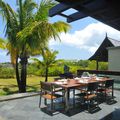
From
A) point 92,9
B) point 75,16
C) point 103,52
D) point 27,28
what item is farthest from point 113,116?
point 103,52

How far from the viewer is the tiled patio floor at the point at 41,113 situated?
20.2 ft

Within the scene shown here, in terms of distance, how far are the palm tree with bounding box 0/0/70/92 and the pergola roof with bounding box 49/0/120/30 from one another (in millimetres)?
5873

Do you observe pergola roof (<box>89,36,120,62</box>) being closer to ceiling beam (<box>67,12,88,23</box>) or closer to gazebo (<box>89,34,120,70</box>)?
gazebo (<box>89,34,120,70</box>)

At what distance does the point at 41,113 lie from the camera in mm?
6547

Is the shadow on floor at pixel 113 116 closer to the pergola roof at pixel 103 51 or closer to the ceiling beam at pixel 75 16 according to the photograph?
the ceiling beam at pixel 75 16

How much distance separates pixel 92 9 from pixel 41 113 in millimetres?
3947

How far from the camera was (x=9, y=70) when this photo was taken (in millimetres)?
21703

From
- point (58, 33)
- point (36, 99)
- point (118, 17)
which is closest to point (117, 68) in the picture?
point (58, 33)

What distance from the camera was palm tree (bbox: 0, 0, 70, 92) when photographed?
10.4 metres

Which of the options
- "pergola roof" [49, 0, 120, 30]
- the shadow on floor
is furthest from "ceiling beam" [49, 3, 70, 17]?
the shadow on floor

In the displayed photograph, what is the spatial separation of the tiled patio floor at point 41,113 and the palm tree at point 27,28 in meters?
3.93

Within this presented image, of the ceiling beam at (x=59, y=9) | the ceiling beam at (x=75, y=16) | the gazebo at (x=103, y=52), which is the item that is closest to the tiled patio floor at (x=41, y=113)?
the ceiling beam at (x=75, y=16)

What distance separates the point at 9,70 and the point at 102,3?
1902 centimetres

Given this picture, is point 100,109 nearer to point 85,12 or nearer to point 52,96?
point 52,96
